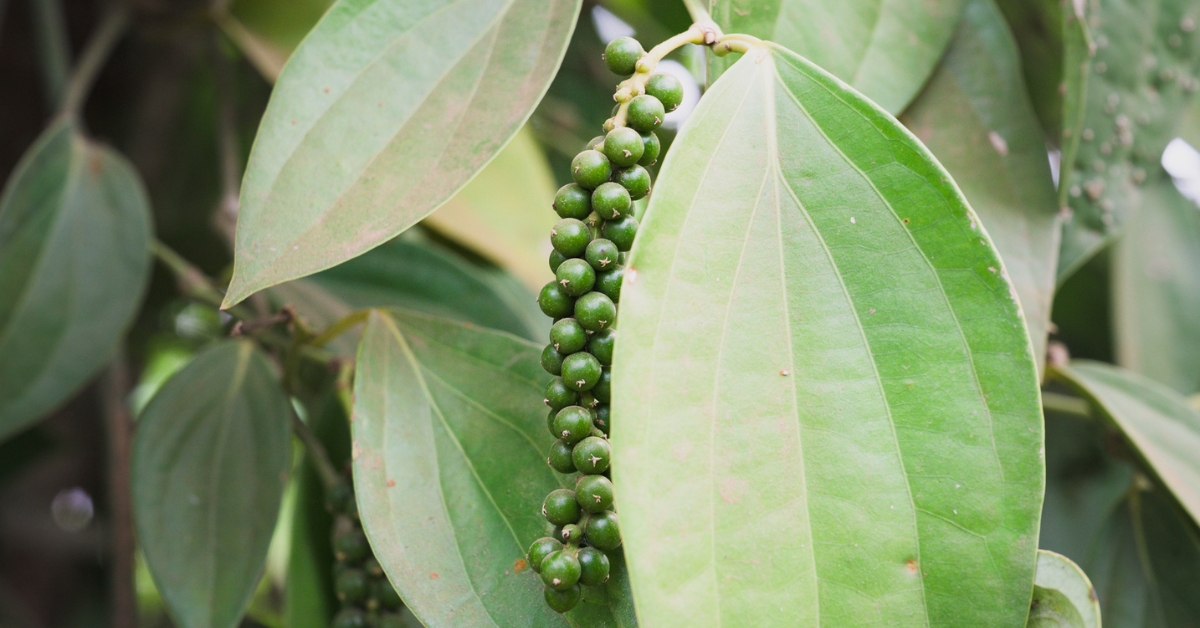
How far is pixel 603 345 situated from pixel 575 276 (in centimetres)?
3

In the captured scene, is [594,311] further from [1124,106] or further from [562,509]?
[1124,106]

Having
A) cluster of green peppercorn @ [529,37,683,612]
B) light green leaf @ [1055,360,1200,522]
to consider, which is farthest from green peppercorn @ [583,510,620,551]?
light green leaf @ [1055,360,1200,522]

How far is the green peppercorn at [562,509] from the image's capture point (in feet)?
1.19

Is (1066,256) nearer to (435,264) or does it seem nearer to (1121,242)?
(1121,242)

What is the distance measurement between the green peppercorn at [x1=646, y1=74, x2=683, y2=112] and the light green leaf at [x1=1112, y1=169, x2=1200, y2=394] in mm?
587

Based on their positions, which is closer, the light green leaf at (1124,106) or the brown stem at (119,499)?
the light green leaf at (1124,106)

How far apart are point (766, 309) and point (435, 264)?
39 centimetres

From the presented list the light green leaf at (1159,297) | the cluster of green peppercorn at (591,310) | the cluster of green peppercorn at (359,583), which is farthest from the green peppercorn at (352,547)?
the light green leaf at (1159,297)

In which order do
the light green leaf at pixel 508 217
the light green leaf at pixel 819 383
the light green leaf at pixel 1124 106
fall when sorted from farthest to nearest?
the light green leaf at pixel 508 217 < the light green leaf at pixel 1124 106 < the light green leaf at pixel 819 383

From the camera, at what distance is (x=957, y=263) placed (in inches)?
14.4

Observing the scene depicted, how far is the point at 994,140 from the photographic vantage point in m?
0.56

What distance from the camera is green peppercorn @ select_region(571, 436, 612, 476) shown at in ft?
1.17

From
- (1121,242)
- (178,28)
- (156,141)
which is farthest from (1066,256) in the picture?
(156,141)

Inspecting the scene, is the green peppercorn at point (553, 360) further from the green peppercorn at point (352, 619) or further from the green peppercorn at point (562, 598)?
the green peppercorn at point (352, 619)
